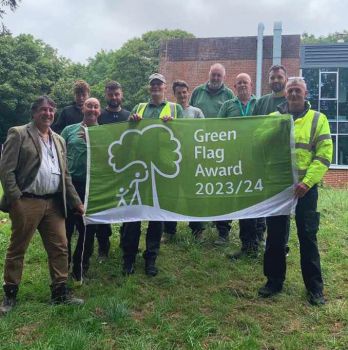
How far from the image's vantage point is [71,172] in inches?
217

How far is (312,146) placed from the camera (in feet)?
15.8

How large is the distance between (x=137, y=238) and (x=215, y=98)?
2392 mm

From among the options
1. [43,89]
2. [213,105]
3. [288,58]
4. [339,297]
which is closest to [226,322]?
[339,297]

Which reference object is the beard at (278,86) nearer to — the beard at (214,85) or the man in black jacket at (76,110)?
the beard at (214,85)

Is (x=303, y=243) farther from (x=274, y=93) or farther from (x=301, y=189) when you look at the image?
(x=274, y=93)

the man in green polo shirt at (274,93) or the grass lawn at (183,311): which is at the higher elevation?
the man in green polo shirt at (274,93)

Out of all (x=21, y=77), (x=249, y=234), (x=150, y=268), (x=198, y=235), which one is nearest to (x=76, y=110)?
(x=150, y=268)

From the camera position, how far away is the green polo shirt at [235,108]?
20.0ft

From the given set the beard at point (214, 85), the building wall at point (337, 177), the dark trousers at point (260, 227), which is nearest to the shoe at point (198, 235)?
the dark trousers at point (260, 227)

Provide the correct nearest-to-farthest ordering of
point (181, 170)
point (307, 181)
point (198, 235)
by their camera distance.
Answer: point (307, 181), point (181, 170), point (198, 235)

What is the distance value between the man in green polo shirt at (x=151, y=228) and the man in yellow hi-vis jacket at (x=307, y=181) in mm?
1337

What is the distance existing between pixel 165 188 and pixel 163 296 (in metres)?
1.21

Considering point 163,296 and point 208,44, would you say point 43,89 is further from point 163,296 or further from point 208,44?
point 163,296

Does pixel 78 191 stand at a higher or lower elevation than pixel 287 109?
lower
